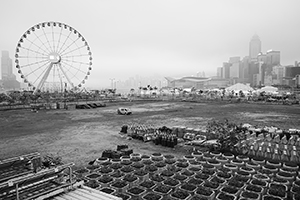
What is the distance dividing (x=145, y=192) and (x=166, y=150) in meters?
5.99

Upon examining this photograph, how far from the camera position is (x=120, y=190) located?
24.3ft

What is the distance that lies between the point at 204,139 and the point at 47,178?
35.3 ft

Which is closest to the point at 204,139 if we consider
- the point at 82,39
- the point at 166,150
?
the point at 166,150

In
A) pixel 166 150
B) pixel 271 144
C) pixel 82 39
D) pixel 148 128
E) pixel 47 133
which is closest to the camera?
pixel 271 144

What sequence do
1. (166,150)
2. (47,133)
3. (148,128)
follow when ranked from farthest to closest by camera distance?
(47,133)
(148,128)
(166,150)

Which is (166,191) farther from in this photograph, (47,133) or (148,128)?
(47,133)

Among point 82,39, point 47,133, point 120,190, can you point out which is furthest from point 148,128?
point 82,39

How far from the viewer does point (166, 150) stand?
13141 millimetres

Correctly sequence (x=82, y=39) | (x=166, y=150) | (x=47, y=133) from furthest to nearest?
(x=82, y=39) → (x=47, y=133) → (x=166, y=150)

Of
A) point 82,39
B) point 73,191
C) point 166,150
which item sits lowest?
point 166,150

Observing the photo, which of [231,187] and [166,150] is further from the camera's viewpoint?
[166,150]

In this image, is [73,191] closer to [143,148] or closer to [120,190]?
[120,190]

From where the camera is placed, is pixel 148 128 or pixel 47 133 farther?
pixel 47 133

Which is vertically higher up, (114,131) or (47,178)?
(47,178)
